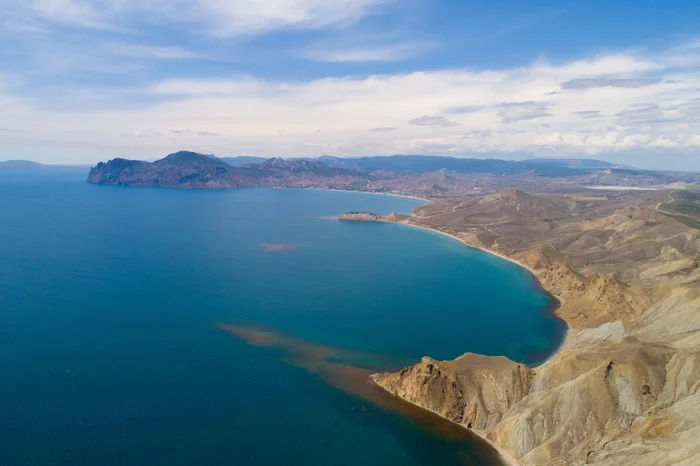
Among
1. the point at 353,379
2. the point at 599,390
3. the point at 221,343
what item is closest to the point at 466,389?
the point at 353,379

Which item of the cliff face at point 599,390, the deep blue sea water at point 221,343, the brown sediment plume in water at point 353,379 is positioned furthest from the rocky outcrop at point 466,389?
the deep blue sea water at point 221,343

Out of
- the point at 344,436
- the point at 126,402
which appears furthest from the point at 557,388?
the point at 126,402

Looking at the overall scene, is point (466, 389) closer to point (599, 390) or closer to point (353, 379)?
point (353, 379)

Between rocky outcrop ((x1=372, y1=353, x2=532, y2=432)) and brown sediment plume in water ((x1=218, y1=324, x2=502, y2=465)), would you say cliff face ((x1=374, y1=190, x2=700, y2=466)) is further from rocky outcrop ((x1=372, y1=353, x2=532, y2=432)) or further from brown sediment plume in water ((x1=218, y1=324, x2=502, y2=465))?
brown sediment plume in water ((x1=218, y1=324, x2=502, y2=465))

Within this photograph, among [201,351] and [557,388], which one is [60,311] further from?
[557,388]

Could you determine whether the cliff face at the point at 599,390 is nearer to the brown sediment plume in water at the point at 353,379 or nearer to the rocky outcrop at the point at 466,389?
the rocky outcrop at the point at 466,389
